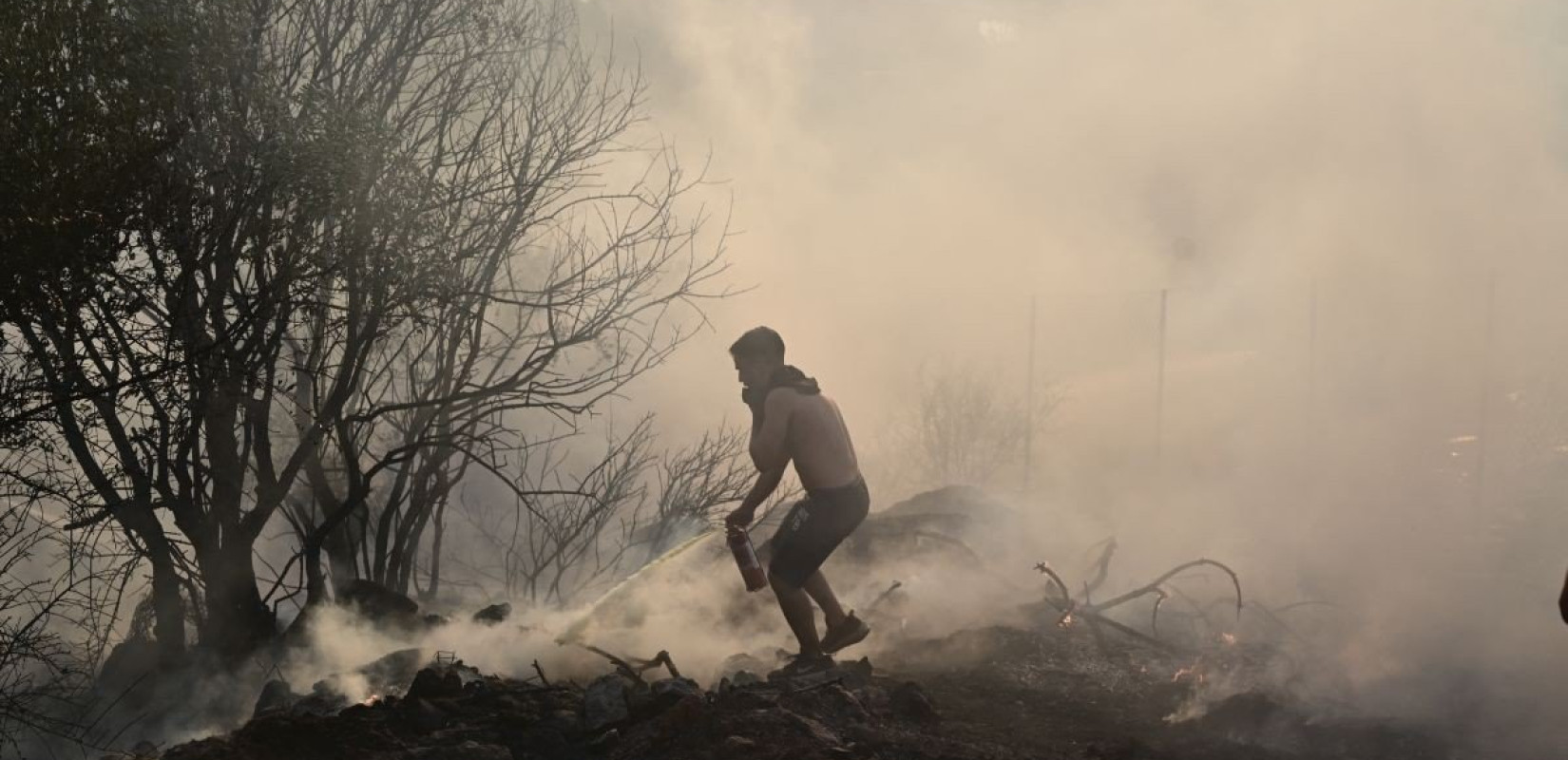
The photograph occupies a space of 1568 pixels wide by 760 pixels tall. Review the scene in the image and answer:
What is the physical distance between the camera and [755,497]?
6.35 meters

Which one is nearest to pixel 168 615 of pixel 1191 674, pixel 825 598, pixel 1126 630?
pixel 825 598

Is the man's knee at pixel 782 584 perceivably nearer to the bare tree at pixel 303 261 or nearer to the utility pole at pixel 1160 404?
the bare tree at pixel 303 261

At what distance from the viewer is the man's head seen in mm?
6445

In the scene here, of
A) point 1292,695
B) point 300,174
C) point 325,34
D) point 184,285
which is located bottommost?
point 1292,695

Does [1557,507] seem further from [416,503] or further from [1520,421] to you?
[416,503]

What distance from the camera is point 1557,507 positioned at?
77.1 feet

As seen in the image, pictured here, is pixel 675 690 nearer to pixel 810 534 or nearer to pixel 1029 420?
pixel 810 534

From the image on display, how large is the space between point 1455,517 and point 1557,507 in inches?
221

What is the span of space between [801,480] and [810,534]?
0.85 ft

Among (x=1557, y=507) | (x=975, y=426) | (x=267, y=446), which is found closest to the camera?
(x=267, y=446)

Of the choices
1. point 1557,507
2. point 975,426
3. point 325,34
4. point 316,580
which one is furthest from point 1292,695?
point 975,426

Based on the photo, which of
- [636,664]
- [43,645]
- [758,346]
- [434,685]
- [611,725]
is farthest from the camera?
[43,645]

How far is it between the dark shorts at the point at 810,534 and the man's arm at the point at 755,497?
15 centimetres

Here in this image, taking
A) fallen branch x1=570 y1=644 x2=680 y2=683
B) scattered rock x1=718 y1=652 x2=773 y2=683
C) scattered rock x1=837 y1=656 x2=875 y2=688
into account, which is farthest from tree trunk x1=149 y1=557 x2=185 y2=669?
scattered rock x1=837 y1=656 x2=875 y2=688
